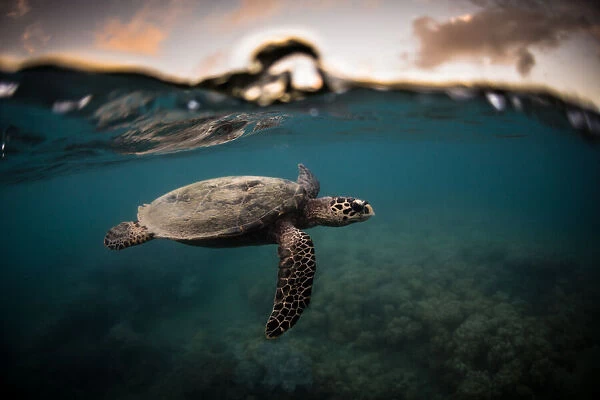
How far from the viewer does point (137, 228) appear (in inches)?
295

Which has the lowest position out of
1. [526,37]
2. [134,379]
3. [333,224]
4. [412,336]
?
[134,379]

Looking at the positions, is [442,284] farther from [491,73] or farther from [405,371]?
[491,73]

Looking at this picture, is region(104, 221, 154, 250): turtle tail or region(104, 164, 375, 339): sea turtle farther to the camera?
region(104, 221, 154, 250): turtle tail

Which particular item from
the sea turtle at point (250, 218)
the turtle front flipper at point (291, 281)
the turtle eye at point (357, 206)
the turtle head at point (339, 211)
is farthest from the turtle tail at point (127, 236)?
the turtle eye at point (357, 206)

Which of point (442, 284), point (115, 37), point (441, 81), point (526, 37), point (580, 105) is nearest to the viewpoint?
point (115, 37)

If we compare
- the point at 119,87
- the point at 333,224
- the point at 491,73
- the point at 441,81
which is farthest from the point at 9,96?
the point at 491,73

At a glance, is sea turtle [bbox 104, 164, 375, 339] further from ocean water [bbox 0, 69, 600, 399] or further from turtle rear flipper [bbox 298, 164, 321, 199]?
ocean water [bbox 0, 69, 600, 399]

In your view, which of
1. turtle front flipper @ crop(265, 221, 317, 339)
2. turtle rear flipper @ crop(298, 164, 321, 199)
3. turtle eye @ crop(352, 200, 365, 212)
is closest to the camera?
turtle front flipper @ crop(265, 221, 317, 339)

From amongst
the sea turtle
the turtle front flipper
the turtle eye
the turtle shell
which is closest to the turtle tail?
the sea turtle

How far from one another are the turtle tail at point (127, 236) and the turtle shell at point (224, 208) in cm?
21

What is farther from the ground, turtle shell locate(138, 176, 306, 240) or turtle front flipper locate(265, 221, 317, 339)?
turtle shell locate(138, 176, 306, 240)

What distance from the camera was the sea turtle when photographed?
19.5 feet

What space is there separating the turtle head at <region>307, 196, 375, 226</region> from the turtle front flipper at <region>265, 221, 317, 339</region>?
933 mm

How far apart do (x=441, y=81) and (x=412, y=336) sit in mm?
8174
